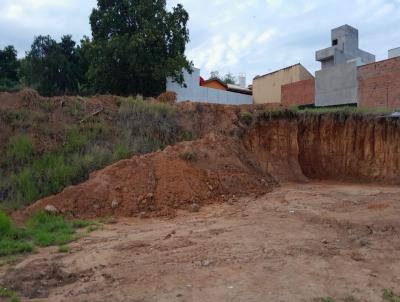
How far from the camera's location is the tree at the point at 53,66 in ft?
78.9

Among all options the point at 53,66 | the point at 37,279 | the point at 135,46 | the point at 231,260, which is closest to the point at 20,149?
the point at 37,279

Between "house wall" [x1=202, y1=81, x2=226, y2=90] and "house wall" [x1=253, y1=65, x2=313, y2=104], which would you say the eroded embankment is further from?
"house wall" [x1=202, y1=81, x2=226, y2=90]

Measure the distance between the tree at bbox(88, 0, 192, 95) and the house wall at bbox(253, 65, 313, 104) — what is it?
11128 mm

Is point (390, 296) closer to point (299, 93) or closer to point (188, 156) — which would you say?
point (188, 156)

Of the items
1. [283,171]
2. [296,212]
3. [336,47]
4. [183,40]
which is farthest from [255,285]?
[336,47]

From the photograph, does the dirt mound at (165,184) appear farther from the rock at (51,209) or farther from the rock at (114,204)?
the rock at (51,209)

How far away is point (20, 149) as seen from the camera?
1094 centimetres

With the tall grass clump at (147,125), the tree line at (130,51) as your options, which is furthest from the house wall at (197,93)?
the tall grass clump at (147,125)

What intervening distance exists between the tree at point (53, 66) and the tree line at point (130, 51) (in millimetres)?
53

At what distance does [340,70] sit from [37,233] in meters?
20.2

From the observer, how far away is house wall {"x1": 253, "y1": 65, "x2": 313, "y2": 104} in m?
32.0

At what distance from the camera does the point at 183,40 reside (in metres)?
22.6

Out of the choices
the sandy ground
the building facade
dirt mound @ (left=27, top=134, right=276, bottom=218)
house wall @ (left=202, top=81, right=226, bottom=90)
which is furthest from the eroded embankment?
house wall @ (left=202, top=81, right=226, bottom=90)

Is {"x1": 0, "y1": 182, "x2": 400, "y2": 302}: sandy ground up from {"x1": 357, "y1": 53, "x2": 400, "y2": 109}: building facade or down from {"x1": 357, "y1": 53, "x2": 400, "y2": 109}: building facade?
down
